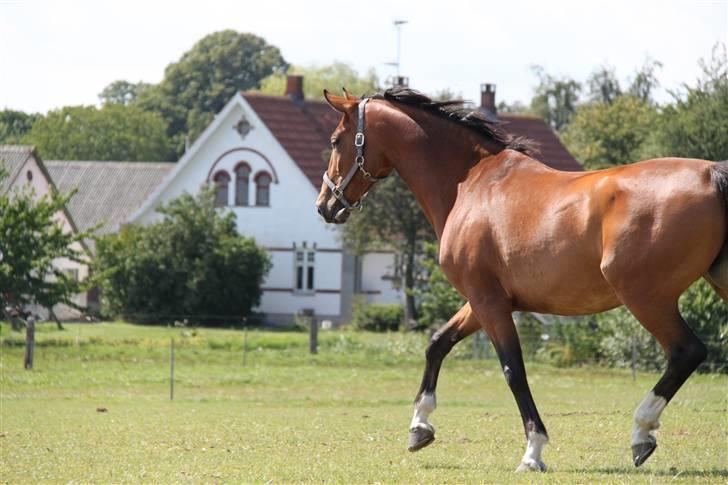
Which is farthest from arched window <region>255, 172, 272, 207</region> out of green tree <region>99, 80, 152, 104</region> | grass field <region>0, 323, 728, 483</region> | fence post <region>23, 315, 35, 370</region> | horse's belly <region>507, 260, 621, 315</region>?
green tree <region>99, 80, 152, 104</region>

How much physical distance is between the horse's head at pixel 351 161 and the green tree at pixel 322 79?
250 feet

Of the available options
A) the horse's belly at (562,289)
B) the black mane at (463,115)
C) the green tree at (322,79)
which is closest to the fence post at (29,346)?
the black mane at (463,115)

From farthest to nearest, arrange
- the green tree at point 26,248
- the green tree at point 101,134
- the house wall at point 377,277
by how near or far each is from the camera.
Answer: the green tree at point 101,134, the house wall at point 377,277, the green tree at point 26,248

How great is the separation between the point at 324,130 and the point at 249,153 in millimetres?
3451

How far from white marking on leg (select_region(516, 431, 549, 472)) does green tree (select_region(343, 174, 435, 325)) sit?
37.1 m

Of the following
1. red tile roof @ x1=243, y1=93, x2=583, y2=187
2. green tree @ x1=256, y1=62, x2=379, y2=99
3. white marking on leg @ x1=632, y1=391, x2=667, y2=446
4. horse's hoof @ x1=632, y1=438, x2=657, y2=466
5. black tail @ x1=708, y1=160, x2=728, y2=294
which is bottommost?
horse's hoof @ x1=632, y1=438, x2=657, y2=466

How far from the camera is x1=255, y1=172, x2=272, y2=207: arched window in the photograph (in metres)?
56.8

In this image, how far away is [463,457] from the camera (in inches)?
483

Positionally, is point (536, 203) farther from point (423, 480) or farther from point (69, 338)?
point (69, 338)

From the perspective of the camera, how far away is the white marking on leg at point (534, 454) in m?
10.7

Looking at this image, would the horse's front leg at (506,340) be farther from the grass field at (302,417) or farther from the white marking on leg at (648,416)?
the white marking on leg at (648,416)

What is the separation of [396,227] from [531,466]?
39204mm

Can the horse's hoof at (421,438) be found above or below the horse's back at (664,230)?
below

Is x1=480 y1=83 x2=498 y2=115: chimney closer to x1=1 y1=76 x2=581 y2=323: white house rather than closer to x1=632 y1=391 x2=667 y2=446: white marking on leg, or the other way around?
x1=1 y1=76 x2=581 y2=323: white house
